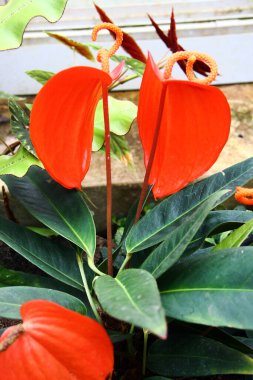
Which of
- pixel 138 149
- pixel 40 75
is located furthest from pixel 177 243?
pixel 138 149

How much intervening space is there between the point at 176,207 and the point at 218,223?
0.07 meters

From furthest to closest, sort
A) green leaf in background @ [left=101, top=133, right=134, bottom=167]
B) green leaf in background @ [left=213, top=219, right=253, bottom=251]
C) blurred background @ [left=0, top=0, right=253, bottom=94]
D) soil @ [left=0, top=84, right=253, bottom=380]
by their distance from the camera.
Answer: blurred background @ [left=0, top=0, right=253, bottom=94]
soil @ [left=0, top=84, right=253, bottom=380]
green leaf in background @ [left=101, top=133, right=134, bottom=167]
green leaf in background @ [left=213, top=219, right=253, bottom=251]

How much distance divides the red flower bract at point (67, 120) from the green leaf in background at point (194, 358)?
0.29 metres

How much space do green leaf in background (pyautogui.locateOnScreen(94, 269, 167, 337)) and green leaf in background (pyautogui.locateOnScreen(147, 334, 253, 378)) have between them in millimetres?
164

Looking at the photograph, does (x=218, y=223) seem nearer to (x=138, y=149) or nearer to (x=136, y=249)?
(x=136, y=249)

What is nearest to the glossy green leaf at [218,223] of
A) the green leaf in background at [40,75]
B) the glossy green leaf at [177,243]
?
the glossy green leaf at [177,243]

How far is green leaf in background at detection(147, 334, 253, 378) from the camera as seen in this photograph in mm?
730

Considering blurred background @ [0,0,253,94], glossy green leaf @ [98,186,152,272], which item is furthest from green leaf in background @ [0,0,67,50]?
blurred background @ [0,0,253,94]

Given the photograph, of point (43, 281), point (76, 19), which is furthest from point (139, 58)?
point (76, 19)

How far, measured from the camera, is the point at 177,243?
2.28ft

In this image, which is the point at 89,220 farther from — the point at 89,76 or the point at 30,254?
the point at 89,76

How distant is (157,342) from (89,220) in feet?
0.74

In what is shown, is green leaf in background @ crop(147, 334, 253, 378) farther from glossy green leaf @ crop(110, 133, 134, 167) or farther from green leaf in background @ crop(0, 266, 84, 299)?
glossy green leaf @ crop(110, 133, 134, 167)

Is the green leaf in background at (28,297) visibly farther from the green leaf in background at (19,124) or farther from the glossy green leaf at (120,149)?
the glossy green leaf at (120,149)
